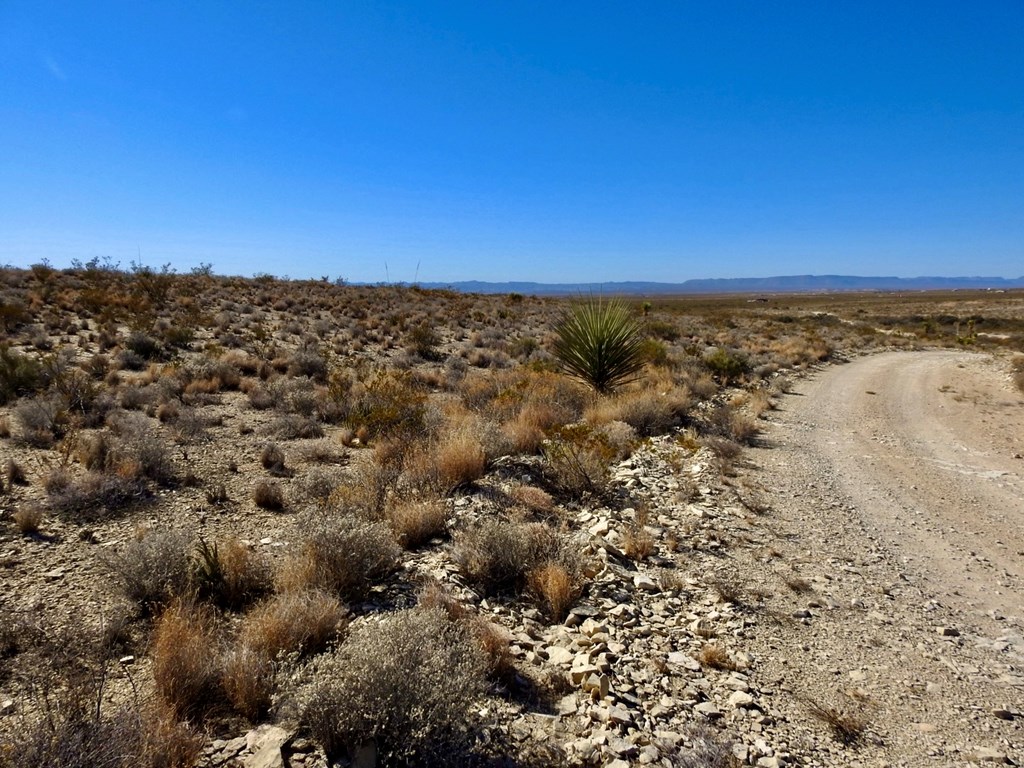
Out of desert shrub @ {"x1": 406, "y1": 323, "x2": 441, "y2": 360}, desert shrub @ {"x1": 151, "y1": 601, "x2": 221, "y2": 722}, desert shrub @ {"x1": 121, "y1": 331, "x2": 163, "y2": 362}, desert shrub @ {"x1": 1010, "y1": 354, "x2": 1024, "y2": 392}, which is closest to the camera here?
desert shrub @ {"x1": 151, "y1": 601, "x2": 221, "y2": 722}

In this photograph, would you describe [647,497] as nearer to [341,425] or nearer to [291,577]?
[291,577]

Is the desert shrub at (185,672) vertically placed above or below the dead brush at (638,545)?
above

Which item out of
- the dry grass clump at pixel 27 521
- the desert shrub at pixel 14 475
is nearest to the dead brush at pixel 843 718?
the dry grass clump at pixel 27 521

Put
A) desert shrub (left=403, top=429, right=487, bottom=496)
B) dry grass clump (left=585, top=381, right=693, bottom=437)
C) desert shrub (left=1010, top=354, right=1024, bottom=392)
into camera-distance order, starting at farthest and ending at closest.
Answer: desert shrub (left=1010, top=354, right=1024, bottom=392)
dry grass clump (left=585, top=381, right=693, bottom=437)
desert shrub (left=403, top=429, right=487, bottom=496)

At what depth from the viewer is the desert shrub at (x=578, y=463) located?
6617 millimetres

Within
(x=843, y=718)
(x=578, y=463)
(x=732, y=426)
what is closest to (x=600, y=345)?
(x=732, y=426)

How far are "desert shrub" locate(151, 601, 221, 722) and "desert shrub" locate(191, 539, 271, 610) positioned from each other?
0.75m

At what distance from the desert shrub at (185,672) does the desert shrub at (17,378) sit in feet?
27.9

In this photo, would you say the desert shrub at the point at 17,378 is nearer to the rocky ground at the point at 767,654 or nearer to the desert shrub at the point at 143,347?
the desert shrub at the point at 143,347

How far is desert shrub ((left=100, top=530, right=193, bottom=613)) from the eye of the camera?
3.99m

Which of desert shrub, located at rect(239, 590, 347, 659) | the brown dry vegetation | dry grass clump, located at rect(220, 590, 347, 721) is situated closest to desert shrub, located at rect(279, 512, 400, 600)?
the brown dry vegetation

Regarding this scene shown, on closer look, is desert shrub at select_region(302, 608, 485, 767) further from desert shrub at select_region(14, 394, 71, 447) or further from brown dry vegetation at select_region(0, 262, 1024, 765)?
desert shrub at select_region(14, 394, 71, 447)

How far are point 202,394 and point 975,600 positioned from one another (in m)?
11.7

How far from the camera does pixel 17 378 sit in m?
9.47
